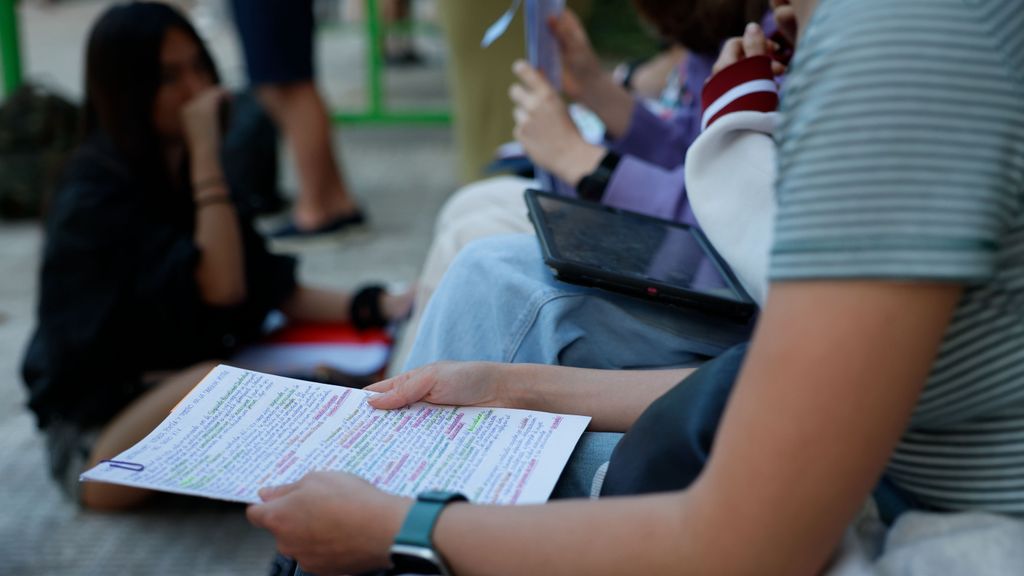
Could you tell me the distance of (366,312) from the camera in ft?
8.96

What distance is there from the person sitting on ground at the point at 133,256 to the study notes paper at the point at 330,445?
3.57 feet

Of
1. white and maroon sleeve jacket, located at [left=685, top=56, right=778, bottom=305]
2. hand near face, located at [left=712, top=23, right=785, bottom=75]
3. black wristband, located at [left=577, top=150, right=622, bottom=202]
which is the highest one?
hand near face, located at [left=712, top=23, right=785, bottom=75]

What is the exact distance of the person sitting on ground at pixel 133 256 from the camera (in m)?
2.22

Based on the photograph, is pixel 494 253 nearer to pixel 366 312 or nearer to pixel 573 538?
pixel 573 538

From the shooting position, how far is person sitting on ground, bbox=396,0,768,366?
69.6 inches

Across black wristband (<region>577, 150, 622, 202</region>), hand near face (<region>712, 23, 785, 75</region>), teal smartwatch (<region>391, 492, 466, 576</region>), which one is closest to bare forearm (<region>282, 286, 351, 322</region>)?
black wristband (<region>577, 150, 622, 202</region>)

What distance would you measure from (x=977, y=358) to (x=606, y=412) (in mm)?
458

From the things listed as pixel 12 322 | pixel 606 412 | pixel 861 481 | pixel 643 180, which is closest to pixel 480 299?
pixel 606 412

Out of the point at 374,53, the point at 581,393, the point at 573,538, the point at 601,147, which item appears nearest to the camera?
the point at 573,538

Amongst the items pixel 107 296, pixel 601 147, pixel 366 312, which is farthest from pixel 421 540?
pixel 366 312

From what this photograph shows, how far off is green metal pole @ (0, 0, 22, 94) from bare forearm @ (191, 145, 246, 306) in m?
2.40

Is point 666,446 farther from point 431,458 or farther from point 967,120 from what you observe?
point 967,120

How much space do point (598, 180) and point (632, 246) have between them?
1.39 ft

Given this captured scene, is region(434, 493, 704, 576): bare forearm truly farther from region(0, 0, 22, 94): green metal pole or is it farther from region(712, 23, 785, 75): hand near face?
region(0, 0, 22, 94): green metal pole
